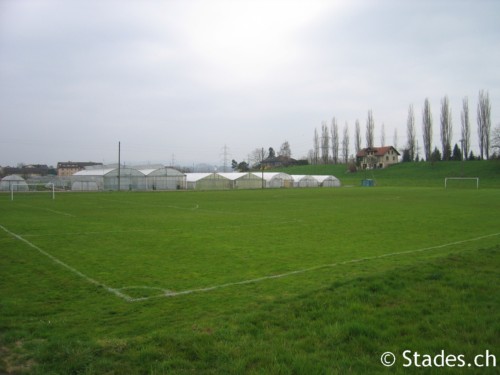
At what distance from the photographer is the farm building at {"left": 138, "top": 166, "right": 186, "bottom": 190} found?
69.8 m

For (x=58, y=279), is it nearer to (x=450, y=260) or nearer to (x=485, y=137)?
(x=450, y=260)

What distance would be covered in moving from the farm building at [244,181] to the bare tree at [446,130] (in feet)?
159

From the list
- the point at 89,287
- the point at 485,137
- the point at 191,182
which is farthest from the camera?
the point at 485,137

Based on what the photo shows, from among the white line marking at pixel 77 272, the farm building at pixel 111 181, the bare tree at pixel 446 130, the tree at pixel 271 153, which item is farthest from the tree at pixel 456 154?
the white line marking at pixel 77 272

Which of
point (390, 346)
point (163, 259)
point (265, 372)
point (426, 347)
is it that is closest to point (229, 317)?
point (265, 372)

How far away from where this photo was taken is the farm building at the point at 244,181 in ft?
249

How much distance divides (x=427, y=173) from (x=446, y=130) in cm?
1447

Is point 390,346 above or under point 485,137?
under

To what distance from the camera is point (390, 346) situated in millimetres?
4445

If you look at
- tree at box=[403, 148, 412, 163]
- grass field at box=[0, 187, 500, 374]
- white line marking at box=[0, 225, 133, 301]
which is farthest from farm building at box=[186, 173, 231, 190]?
grass field at box=[0, 187, 500, 374]

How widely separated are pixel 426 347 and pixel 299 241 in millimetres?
9495

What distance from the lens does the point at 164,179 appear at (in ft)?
232

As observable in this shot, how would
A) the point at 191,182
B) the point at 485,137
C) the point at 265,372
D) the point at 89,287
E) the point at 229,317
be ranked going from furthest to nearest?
1. the point at 485,137
2. the point at 191,182
3. the point at 89,287
4. the point at 229,317
5. the point at 265,372

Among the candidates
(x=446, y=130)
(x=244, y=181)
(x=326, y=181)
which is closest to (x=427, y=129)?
(x=446, y=130)
